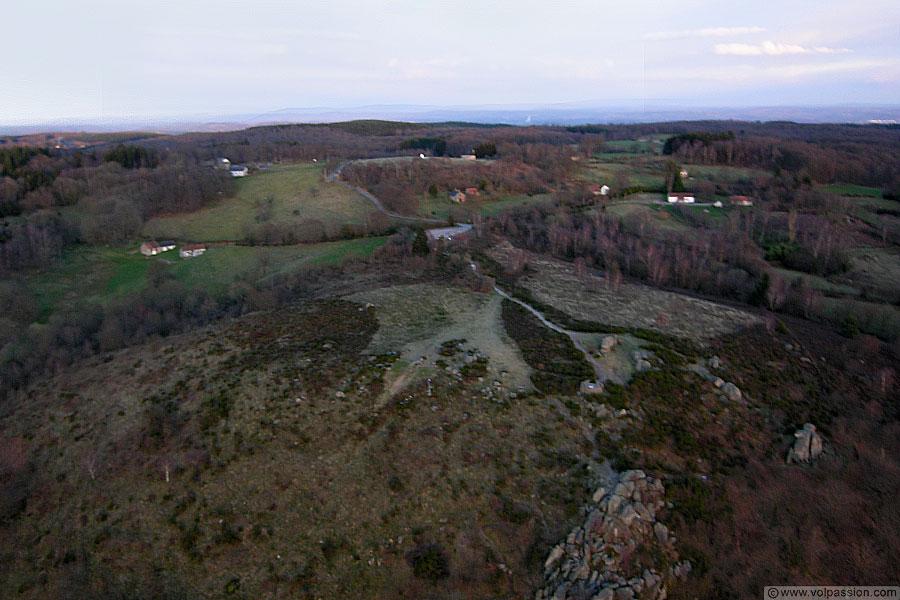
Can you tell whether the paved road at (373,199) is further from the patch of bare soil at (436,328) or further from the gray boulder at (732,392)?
the gray boulder at (732,392)

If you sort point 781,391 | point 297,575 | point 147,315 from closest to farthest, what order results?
point 297,575
point 781,391
point 147,315

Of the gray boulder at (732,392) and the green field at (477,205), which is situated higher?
the green field at (477,205)

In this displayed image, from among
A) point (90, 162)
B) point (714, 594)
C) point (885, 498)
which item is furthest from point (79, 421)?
point (90, 162)

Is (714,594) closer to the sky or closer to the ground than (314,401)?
closer to the ground

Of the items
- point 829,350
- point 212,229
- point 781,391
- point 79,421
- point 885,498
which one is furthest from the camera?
point 212,229

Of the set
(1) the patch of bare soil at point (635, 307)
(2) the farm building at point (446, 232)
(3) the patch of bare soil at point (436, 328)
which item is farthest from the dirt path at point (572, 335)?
(2) the farm building at point (446, 232)

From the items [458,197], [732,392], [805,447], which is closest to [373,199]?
[458,197]

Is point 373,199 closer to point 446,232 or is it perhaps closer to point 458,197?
point 458,197

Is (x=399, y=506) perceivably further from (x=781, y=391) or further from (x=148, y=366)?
(x=781, y=391)
